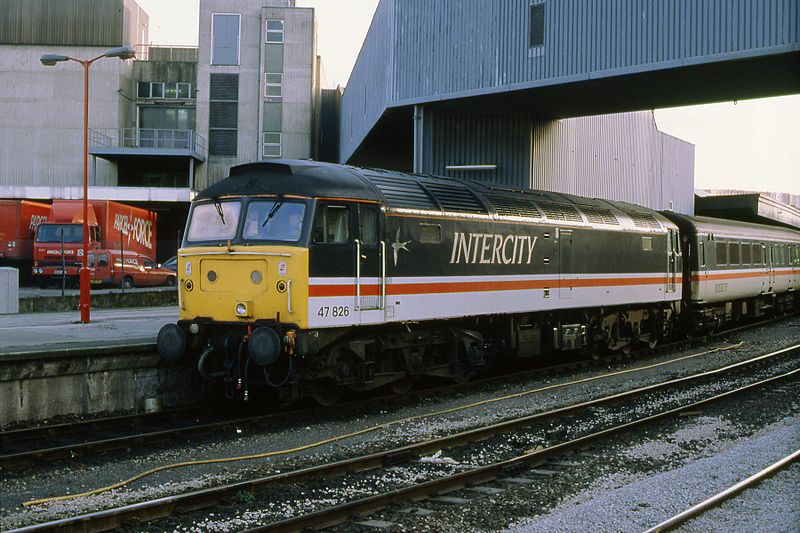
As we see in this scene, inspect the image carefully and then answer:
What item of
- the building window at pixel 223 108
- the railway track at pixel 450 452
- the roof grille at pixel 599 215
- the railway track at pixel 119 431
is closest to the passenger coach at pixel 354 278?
the railway track at pixel 119 431

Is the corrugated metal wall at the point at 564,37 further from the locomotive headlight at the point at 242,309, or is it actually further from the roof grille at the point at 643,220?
the locomotive headlight at the point at 242,309

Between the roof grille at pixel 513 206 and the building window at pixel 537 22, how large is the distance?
665 centimetres

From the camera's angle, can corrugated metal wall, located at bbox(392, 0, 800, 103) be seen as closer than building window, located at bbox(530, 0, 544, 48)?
Yes

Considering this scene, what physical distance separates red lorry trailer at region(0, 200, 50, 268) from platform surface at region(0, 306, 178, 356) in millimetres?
12032

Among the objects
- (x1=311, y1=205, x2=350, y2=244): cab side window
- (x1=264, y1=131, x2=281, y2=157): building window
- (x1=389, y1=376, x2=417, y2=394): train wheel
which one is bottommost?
(x1=389, y1=376, x2=417, y2=394): train wheel

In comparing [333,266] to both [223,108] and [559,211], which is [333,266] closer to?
[559,211]

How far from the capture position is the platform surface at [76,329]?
1388 cm

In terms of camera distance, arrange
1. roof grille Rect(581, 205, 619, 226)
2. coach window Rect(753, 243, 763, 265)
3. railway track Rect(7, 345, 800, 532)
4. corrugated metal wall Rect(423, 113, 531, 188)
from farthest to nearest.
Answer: coach window Rect(753, 243, 763, 265) → corrugated metal wall Rect(423, 113, 531, 188) → roof grille Rect(581, 205, 619, 226) → railway track Rect(7, 345, 800, 532)

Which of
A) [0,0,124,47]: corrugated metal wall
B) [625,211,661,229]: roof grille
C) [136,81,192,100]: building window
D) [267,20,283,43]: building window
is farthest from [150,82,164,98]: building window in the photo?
[625,211,661,229]: roof grille

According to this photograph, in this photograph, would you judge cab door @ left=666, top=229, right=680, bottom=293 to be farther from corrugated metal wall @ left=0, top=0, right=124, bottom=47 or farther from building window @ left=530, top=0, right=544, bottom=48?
corrugated metal wall @ left=0, top=0, right=124, bottom=47

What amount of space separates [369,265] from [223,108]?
3874cm

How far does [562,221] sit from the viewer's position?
1652 centimetres

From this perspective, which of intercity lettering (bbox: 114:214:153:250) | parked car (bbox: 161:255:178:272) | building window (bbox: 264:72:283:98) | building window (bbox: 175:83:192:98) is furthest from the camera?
building window (bbox: 175:83:192:98)

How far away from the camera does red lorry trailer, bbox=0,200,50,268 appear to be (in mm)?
34688
